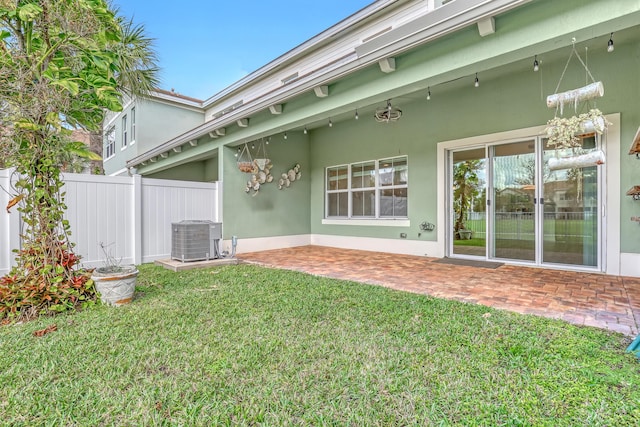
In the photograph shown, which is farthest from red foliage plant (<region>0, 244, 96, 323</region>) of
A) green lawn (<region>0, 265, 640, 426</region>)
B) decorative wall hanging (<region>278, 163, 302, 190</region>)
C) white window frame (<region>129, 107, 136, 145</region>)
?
white window frame (<region>129, 107, 136, 145</region>)

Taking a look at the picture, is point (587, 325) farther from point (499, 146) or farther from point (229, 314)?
point (499, 146)

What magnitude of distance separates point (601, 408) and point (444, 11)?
4.01m

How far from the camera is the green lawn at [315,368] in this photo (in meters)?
1.72

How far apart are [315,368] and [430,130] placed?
20.4ft

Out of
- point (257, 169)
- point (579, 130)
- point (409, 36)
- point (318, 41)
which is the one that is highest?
point (318, 41)

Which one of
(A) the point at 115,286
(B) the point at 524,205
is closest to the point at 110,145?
(A) the point at 115,286

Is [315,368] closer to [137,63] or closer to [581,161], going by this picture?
[581,161]

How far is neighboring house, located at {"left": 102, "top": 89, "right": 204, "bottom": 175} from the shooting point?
11.3m

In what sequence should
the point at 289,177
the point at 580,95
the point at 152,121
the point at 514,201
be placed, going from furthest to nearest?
the point at 152,121 < the point at 289,177 < the point at 514,201 < the point at 580,95

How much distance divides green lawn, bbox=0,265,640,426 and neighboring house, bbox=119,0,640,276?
2970 mm

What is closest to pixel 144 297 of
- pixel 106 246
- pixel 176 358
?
pixel 176 358

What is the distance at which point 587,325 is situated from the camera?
2881mm

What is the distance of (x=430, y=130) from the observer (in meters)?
7.00

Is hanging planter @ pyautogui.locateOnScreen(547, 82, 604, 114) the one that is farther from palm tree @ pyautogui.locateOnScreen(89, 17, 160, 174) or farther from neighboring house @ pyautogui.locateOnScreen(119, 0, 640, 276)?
palm tree @ pyautogui.locateOnScreen(89, 17, 160, 174)
